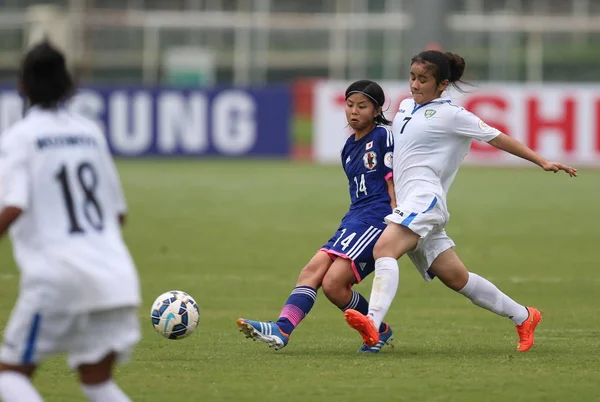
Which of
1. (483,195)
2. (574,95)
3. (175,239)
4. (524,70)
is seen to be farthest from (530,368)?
(524,70)

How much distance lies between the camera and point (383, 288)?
7703 mm

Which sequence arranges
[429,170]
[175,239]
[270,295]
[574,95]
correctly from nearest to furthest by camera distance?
[429,170] → [270,295] → [175,239] → [574,95]

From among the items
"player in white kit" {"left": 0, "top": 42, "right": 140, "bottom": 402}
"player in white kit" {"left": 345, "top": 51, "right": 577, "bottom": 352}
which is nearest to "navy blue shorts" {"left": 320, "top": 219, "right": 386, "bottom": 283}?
"player in white kit" {"left": 345, "top": 51, "right": 577, "bottom": 352}

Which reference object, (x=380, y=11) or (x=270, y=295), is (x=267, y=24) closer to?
(x=380, y=11)

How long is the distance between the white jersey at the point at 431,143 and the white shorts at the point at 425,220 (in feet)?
0.18

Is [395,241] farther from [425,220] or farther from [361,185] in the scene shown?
[361,185]

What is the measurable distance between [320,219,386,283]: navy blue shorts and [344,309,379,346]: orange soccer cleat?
1.64 ft

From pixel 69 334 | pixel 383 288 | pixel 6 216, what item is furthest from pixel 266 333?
pixel 6 216

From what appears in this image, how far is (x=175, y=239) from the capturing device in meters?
15.5

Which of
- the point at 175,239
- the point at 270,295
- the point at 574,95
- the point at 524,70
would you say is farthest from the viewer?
the point at 524,70

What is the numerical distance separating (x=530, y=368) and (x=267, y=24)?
3151 cm

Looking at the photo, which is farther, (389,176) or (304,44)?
(304,44)

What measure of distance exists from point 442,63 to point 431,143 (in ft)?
1.70

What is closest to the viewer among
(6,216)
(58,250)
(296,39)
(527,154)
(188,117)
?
(6,216)
